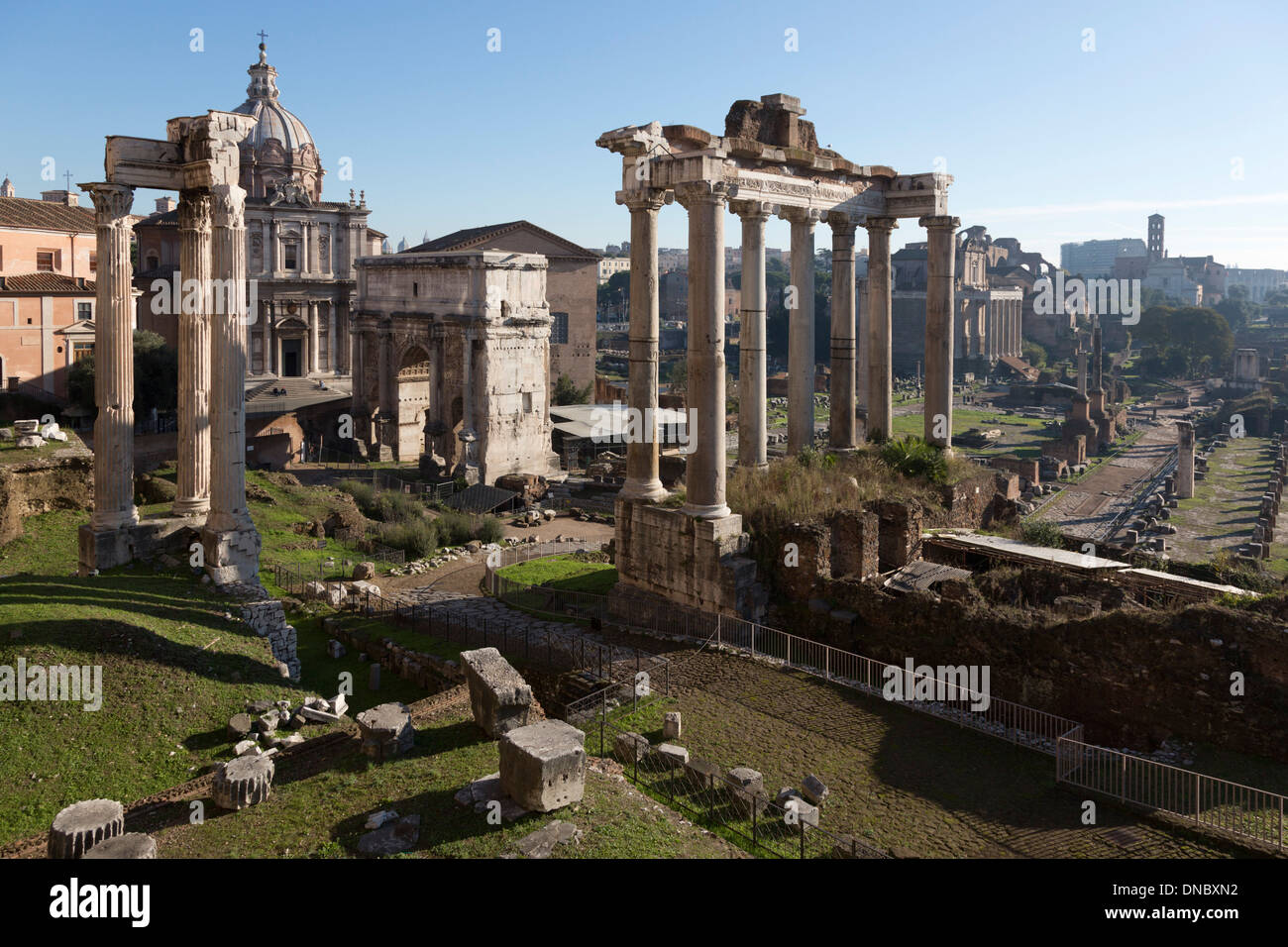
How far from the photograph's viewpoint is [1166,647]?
44.2 ft

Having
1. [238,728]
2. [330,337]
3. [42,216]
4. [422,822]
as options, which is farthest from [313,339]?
[422,822]

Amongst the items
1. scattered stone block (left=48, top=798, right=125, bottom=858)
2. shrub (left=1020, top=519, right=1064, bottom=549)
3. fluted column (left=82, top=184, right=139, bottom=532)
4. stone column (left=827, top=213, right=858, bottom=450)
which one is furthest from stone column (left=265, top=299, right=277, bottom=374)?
scattered stone block (left=48, top=798, right=125, bottom=858)

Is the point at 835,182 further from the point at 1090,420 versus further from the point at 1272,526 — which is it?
the point at 1090,420

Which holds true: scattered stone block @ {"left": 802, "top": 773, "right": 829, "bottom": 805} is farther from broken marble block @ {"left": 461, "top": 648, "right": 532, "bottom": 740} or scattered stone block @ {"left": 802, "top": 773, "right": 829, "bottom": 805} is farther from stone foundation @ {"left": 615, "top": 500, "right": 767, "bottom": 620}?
stone foundation @ {"left": 615, "top": 500, "right": 767, "bottom": 620}

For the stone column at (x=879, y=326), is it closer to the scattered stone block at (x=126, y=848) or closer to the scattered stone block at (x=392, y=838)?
the scattered stone block at (x=392, y=838)

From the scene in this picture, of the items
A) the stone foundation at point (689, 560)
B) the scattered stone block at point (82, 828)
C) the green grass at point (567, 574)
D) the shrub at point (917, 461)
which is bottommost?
the scattered stone block at point (82, 828)

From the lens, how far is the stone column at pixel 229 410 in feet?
61.5

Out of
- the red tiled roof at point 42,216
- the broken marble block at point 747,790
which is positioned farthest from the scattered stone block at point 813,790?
the red tiled roof at point 42,216

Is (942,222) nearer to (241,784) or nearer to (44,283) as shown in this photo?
(241,784)

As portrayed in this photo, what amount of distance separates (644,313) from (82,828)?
39.0ft

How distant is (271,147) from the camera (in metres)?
57.8

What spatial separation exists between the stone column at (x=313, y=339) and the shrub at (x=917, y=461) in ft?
136

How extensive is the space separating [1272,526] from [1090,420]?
2919 centimetres

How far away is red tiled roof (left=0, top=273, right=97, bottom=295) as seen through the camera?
139 feet
